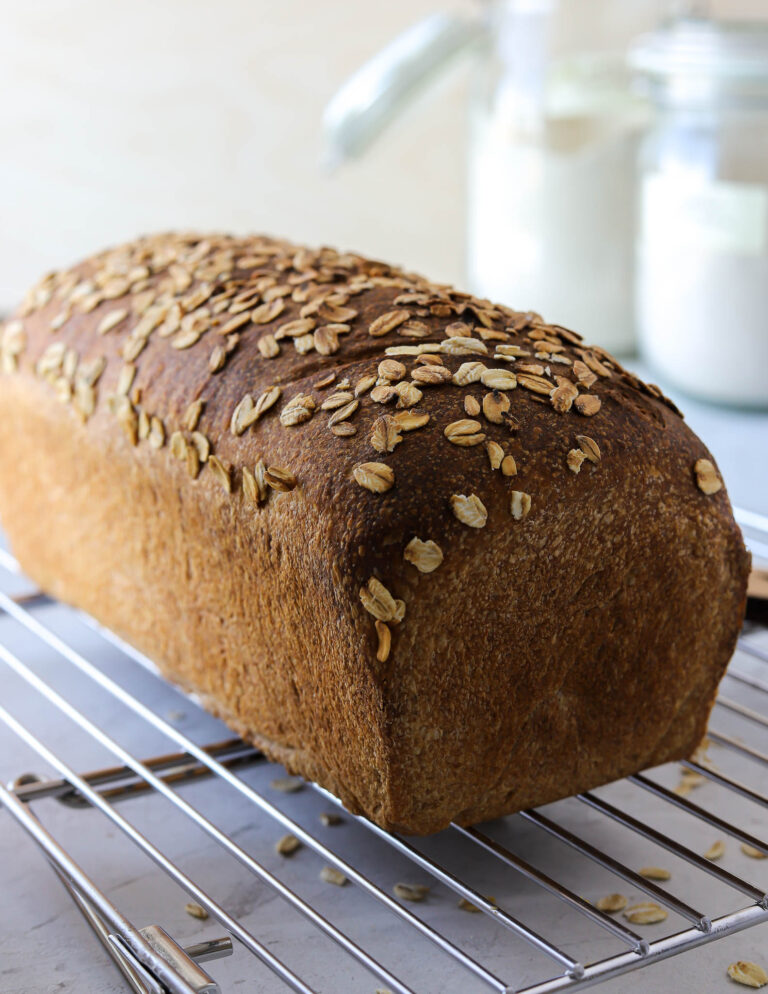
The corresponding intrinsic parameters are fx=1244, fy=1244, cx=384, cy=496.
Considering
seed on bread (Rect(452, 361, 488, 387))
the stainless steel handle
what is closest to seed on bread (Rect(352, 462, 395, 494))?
seed on bread (Rect(452, 361, 488, 387))

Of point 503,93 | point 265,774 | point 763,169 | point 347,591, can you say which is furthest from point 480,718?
point 503,93

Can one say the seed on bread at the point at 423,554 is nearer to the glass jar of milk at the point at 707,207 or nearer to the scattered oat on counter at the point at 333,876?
the scattered oat on counter at the point at 333,876

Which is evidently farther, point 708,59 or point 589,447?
point 708,59

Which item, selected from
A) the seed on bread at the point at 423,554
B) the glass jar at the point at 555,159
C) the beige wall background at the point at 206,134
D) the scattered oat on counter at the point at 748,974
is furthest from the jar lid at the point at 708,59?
the scattered oat on counter at the point at 748,974

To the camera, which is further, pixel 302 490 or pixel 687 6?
pixel 687 6

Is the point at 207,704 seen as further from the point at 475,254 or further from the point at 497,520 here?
the point at 475,254

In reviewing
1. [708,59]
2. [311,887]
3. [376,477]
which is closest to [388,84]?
[708,59]

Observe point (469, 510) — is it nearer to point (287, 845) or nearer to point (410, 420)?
point (410, 420)

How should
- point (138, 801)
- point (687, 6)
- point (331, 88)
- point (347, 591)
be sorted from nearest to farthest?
point (347, 591) < point (138, 801) < point (687, 6) < point (331, 88)
